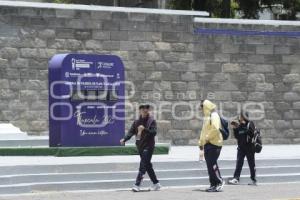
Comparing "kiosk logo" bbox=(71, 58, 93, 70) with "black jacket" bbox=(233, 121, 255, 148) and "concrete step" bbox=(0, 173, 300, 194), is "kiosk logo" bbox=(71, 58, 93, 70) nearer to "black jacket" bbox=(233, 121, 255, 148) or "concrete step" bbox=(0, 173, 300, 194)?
"concrete step" bbox=(0, 173, 300, 194)

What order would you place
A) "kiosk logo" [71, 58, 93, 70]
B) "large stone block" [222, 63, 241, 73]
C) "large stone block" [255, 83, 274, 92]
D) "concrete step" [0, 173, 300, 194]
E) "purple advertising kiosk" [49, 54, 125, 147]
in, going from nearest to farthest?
"concrete step" [0, 173, 300, 194] < "purple advertising kiosk" [49, 54, 125, 147] < "kiosk logo" [71, 58, 93, 70] < "large stone block" [222, 63, 241, 73] < "large stone block" [255, 83, 274, 92]

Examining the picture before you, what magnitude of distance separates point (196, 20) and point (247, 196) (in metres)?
9.44

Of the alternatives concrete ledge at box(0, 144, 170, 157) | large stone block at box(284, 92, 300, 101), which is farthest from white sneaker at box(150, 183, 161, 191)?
large stone block at box(284, 92, 300, 101)

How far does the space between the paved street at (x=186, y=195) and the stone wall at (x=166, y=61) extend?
6.98 m

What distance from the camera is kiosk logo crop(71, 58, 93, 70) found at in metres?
16.7

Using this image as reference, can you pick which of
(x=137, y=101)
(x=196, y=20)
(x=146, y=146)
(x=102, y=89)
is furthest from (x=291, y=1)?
(x=146, y=146)

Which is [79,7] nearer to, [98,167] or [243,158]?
[98,167]

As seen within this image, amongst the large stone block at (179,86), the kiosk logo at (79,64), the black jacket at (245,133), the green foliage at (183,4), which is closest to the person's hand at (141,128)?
the black jacket at (245,133)

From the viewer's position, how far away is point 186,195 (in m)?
13.6

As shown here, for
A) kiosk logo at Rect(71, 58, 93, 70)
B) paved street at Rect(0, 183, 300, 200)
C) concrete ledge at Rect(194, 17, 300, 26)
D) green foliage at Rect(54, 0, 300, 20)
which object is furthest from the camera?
green foliage at Rect(54, 0, 300, 20)

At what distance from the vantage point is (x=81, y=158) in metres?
15.9

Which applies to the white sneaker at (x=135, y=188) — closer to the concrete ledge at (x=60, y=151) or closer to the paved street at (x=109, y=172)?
the paved street at (x=109, y=172)

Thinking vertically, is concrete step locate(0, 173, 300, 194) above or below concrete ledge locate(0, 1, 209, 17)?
below

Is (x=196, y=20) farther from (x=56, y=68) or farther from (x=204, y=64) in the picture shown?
(x=56, y=68)
